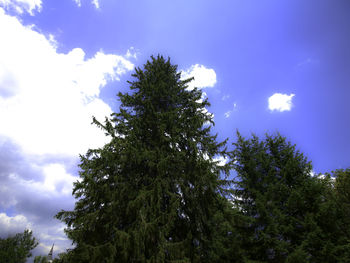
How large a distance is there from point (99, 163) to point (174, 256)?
4.87 meters

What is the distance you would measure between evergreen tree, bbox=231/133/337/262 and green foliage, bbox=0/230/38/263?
129 feet

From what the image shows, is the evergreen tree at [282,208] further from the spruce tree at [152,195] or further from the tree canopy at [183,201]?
the spruce tree at [152,195]

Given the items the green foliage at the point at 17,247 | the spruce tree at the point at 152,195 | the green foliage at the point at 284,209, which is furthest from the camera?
the green foliage at the point at 17,247

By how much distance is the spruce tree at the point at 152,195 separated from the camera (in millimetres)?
6641

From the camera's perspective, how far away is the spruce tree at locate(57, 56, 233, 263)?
21.8ft

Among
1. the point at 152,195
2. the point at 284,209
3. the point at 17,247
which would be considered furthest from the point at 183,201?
the point at 17,247

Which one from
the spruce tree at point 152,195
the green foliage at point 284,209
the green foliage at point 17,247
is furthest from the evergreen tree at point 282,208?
the green foliage at point 17,247

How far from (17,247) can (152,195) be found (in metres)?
42.1

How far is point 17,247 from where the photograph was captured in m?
33.5

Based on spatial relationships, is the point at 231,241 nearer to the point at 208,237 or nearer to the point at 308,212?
the point at 208,237

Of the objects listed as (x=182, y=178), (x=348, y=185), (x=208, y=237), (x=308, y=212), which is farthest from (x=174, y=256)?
(x=348, y=185)

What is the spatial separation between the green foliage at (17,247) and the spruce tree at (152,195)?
3608 cm

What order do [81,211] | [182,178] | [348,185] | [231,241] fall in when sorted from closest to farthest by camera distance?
[81,211] < [182,178] < [231,241] < [348,185]

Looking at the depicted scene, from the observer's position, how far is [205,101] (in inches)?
436
